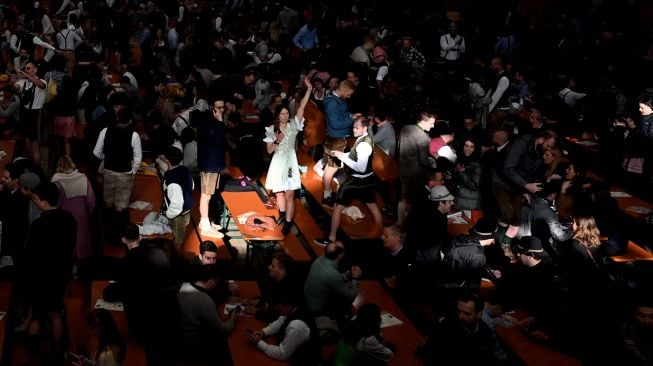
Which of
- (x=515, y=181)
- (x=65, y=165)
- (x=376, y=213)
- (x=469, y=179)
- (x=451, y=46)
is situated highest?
(x=451, y=46)

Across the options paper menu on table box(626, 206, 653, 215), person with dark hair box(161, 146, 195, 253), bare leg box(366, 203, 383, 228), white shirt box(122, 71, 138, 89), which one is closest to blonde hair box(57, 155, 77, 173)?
person with dark hair box(161, 146, 195, 253)

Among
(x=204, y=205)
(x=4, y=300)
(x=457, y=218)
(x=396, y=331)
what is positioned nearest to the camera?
(x=4, y=300)

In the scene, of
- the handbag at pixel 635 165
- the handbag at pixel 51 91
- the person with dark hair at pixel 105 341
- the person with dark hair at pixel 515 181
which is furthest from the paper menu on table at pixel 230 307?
the handbag at pixel 635 165

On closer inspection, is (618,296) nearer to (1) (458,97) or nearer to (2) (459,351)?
(2) (459,351)

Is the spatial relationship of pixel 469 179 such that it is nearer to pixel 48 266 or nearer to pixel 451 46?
pixel 48 266

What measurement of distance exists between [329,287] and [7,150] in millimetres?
5639

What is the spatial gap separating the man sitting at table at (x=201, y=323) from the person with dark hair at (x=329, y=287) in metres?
0.76

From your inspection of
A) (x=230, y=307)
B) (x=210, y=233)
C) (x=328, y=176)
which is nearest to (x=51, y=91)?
(x=210, y=233)

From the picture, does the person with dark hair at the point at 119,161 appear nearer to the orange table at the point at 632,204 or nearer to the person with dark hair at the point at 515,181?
the person with dark hair at the point at 515,181

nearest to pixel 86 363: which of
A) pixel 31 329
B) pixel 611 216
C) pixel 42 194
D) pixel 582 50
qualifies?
pixel 31 329

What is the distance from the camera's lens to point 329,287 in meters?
6.14

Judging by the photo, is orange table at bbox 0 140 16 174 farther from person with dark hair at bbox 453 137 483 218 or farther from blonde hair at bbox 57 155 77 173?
person with dark hair at bbox 453 137 483 218

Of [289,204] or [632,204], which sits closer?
[289,204]

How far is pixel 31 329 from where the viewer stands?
18.2 ft
